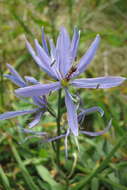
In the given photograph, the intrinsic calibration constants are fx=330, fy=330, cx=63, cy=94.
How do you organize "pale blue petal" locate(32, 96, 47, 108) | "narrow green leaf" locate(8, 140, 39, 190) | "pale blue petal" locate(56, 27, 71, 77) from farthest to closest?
1. "narrow green leaf" locate(8, 140, 39, 190)
2. "pale blue petal" locate(32, 96, 47, 108)
3. "pale blue petal" locate(56, 27, 71, 77)

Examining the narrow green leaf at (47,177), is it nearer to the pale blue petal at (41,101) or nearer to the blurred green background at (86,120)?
the blurred green background at (86,120)

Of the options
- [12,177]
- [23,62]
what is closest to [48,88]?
[12,177]

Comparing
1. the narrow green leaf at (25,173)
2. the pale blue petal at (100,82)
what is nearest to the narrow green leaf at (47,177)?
the narrow green leaf at (25,173)

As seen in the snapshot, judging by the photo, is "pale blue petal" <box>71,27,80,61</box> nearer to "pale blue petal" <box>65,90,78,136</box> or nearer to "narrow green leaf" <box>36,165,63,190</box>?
"pale blue petal" <box>65,90,78,136</box>

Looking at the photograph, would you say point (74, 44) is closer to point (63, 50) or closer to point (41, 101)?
point (63, 50)

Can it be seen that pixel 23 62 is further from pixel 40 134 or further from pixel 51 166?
pixel 40 134

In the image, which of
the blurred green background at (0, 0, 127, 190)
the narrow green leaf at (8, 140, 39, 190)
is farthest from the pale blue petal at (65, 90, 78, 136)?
the narrow green leaf at (8, 140, 39, 190)

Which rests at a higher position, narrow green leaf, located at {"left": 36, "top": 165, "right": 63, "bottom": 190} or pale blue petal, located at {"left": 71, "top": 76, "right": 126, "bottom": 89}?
pale blue petal, located at {"left": 71, "top": 76, "right": 126, "bottom": 89}
